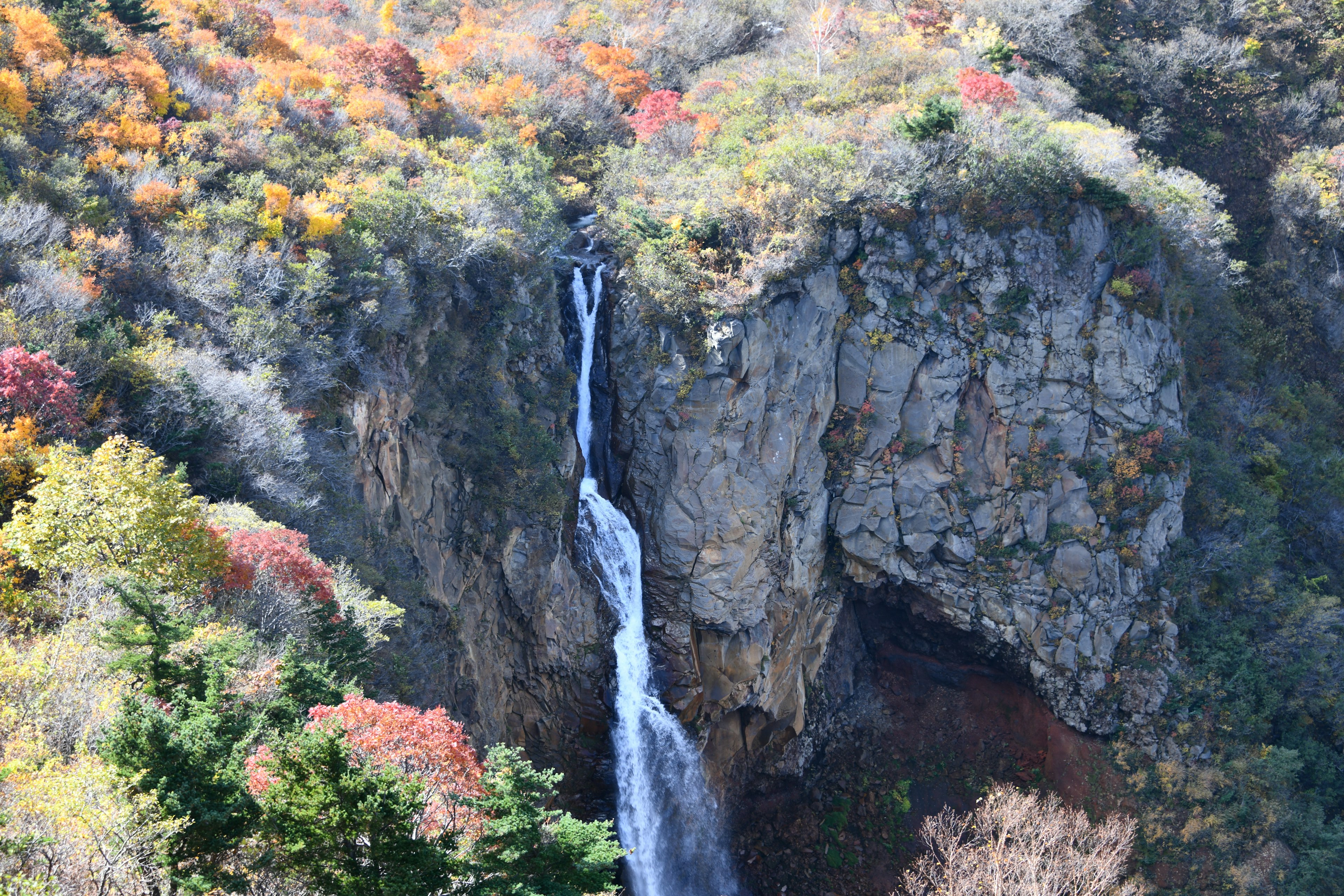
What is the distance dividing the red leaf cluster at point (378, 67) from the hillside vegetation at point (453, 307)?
0.17 meters

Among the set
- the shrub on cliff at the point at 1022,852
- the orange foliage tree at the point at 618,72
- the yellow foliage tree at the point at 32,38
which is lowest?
the shrub on cliff at the point at 1022,852

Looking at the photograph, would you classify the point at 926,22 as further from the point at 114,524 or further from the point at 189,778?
the point at 189,778

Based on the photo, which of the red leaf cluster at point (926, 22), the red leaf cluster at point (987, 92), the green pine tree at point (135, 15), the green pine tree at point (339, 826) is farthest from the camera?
the red leaf cluster at point (926, 22)

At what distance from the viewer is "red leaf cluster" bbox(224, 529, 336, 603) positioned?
39.9 ft

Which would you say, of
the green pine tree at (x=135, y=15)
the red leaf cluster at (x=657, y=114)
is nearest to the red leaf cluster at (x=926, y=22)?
the red leaf cluster at (x=657, y=114)

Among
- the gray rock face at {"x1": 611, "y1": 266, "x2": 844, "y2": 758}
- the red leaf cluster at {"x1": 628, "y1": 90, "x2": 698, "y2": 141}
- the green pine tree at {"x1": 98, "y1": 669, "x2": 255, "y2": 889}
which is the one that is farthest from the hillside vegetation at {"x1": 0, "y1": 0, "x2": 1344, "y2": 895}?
the gray rock face at {"x1": 611, "y1": 266, "x2": 844, "y2": 758}

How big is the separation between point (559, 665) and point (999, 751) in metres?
14.7

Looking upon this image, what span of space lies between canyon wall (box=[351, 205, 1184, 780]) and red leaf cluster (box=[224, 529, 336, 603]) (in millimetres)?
9347

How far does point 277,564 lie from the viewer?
12.7m

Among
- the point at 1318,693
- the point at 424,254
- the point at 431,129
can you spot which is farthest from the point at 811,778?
the point at 431,129

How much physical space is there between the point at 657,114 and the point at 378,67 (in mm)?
10293

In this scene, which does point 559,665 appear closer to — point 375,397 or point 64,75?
point 375,397

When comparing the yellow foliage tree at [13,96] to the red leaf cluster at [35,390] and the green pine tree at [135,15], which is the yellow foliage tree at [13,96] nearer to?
the green pine tree at [135,15]

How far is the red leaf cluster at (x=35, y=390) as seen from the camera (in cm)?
1202
